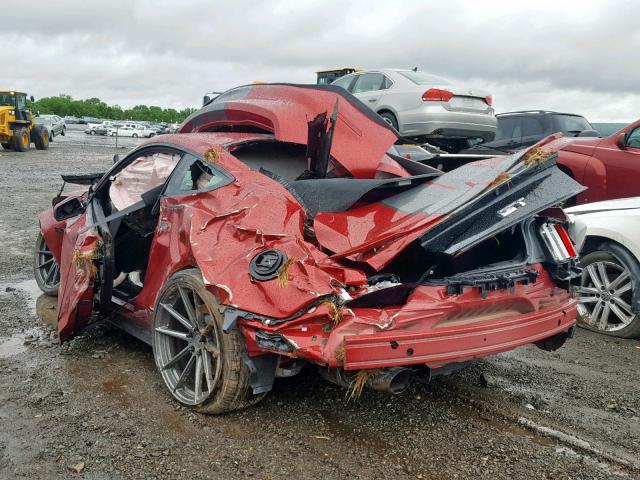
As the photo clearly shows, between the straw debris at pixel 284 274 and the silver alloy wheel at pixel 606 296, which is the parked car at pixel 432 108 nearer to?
the silver alloy wheel at pixel 606 296

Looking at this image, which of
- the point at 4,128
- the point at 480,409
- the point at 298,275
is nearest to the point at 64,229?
the point at 298,275

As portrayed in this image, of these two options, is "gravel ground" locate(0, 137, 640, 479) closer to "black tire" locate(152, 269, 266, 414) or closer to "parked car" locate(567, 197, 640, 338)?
"black tire" locate(152, 269, 266, 414)

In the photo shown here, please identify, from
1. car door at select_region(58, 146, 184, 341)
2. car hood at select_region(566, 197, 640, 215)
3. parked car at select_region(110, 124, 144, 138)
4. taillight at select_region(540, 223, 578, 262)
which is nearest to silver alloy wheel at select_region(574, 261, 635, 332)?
car hood at select_region(566, 197, 640, 215)

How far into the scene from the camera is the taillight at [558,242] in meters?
3.69

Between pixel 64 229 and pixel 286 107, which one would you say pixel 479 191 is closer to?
pixel 286 107

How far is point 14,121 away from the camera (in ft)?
84.2

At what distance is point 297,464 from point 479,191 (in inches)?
67.3

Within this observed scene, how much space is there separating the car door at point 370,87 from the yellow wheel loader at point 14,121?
63.1 feet

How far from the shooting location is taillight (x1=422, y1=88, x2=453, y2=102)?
977cm

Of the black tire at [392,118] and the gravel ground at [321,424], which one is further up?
the black tire at [392,118]

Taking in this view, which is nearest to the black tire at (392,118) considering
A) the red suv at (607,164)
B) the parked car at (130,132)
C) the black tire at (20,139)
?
the red suv at (607,164)

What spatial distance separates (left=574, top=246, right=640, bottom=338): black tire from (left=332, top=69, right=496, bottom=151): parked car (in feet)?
15.3

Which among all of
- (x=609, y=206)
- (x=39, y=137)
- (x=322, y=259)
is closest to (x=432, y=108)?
(x=609, y=206)

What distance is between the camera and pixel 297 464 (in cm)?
298
